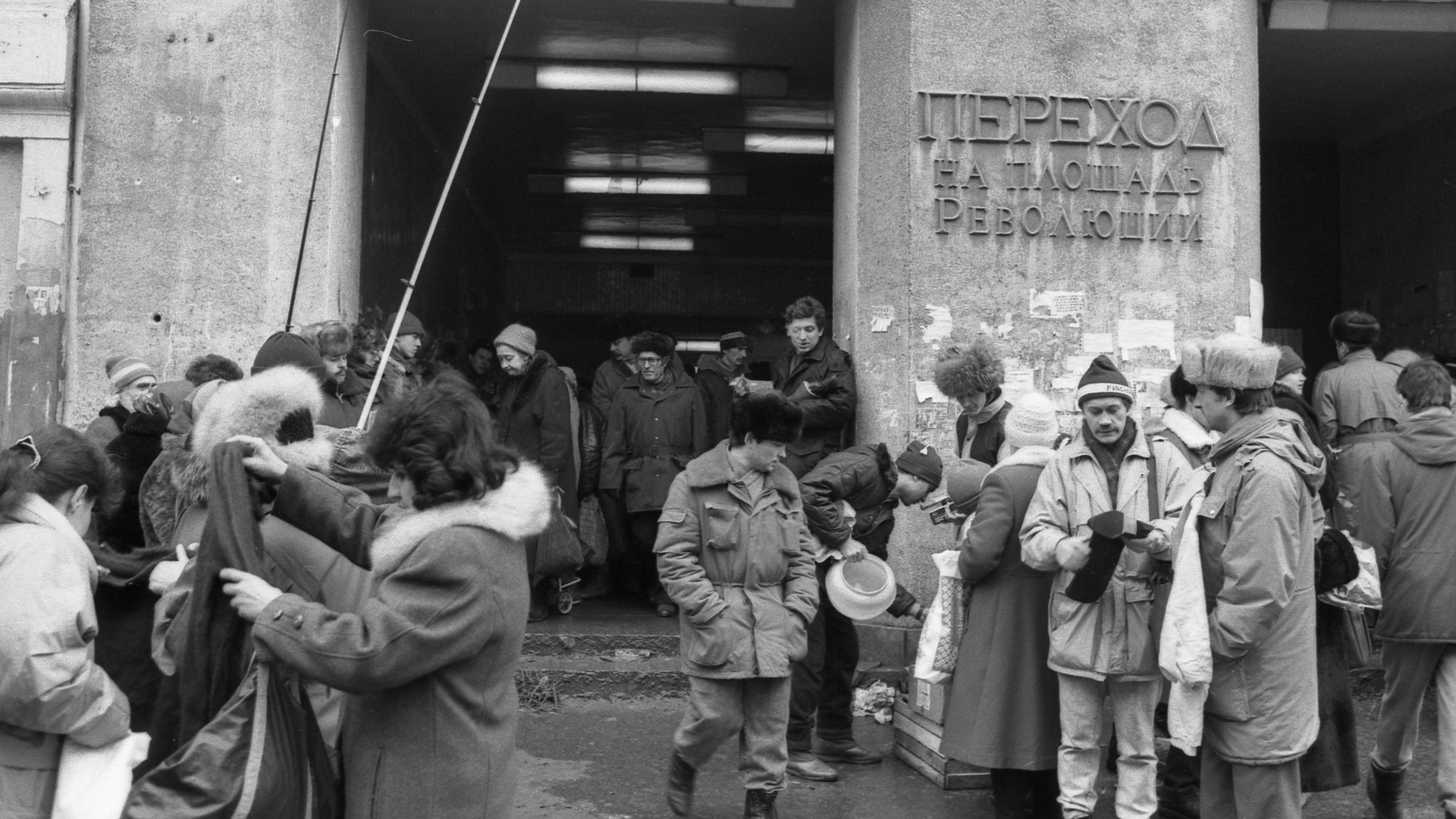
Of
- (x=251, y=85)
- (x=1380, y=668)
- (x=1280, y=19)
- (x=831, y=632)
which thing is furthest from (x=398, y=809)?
(x=1280, y=19)

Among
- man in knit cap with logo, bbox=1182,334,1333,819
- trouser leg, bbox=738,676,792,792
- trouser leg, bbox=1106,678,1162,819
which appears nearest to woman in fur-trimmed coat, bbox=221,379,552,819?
trouser leg, bbox=738,676,792,792

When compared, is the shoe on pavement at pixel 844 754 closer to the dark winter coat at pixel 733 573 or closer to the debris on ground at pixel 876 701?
the debris on ground at pixel 876 701

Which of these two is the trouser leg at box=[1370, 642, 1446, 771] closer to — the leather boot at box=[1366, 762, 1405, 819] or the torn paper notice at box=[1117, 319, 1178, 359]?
the leather boot at box=[1366, 762, 1405, 819]

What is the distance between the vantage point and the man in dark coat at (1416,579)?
5.31 metres

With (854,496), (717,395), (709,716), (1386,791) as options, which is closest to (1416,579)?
(1386,791)

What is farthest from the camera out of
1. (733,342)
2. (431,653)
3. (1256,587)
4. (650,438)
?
(733,342)

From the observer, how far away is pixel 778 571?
532cm

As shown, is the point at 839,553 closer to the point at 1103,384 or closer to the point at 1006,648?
the point at 1006,648

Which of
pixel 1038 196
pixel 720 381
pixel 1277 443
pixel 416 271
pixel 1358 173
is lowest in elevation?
pixel 1277 443

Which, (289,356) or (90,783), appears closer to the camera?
(90,783)

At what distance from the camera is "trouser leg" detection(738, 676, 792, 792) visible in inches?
206

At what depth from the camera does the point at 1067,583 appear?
4707 mm

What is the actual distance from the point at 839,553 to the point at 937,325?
218cm

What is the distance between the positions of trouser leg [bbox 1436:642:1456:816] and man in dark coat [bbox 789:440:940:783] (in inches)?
86.0
